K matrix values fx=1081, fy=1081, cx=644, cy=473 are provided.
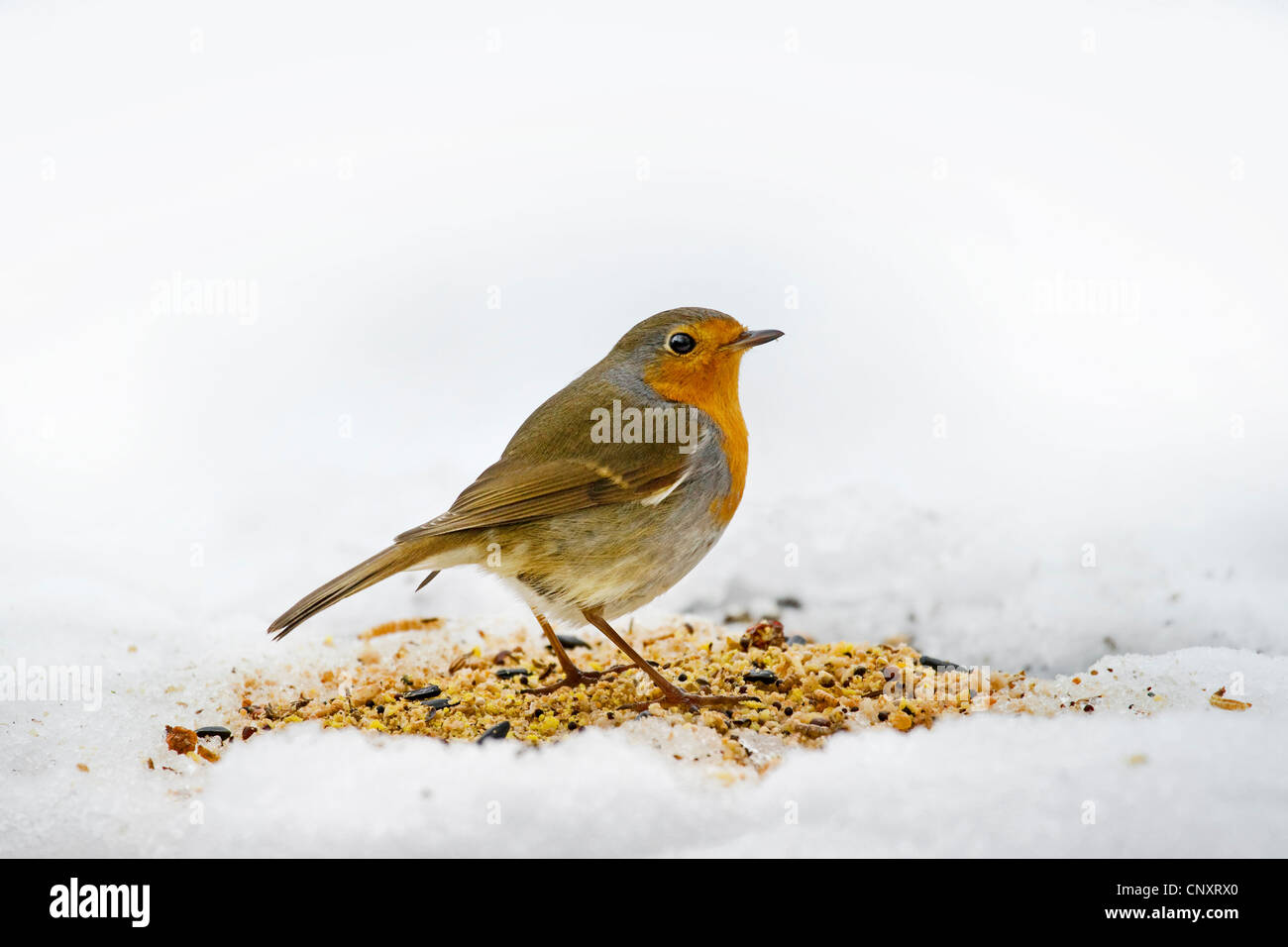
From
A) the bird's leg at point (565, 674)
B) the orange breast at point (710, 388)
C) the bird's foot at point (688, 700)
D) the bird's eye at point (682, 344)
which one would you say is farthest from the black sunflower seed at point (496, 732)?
the bird's eye at point (682, 344)

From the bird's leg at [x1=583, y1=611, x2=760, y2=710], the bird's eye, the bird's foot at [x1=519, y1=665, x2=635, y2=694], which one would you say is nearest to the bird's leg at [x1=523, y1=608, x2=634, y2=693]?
the bird's foot at [x1=519, y1=665, x2=635, y2=694]

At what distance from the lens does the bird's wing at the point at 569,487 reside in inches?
139

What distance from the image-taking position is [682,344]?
3824mm

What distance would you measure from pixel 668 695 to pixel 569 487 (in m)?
0.76

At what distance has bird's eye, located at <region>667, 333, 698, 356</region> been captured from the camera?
12.5ft

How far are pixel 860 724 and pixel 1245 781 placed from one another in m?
1.03

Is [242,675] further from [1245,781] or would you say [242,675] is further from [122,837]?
[1245,781]

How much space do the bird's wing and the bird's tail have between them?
0.06m

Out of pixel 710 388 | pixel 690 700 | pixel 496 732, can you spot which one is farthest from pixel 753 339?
pixel 496 732

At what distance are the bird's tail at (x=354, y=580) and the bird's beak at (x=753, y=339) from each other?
122 cm

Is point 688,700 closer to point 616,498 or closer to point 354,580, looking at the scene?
point 616,498

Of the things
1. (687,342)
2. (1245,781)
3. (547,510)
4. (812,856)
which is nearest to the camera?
(812,856)

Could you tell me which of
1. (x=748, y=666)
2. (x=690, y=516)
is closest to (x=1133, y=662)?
(x=748, y=666)

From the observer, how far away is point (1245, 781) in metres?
2.66
